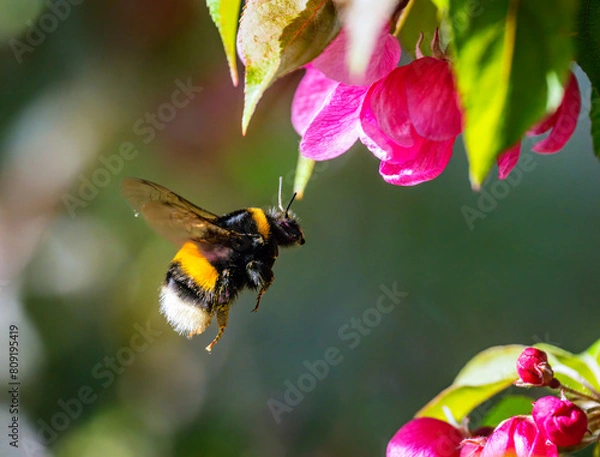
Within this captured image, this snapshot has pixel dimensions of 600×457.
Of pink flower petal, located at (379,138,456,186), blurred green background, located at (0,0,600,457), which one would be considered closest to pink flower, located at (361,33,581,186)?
pink flower petal, located at (379,138,456,186)

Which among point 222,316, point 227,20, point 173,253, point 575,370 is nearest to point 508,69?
point 227,20

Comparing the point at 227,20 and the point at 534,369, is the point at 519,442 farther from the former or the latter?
the point at 227,20

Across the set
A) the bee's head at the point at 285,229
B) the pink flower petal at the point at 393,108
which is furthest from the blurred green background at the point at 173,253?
the pink flower petal at the point at 393,108

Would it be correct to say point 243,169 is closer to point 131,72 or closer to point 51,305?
point 131,72

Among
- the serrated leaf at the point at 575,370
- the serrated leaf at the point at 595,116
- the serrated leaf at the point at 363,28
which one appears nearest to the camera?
the serrated leaf at the point at 363,28

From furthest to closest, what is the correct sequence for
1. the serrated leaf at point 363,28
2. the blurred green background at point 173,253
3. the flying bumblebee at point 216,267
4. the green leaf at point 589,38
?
the blurred green background at point 173,253 < the flying bumblebee at point 216,267 < the green leaf at point 589,38 < the serrated leaf at point 363,28

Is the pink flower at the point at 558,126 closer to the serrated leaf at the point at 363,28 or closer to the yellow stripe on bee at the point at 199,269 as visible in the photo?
the serrated leaf at the point at 363,28
